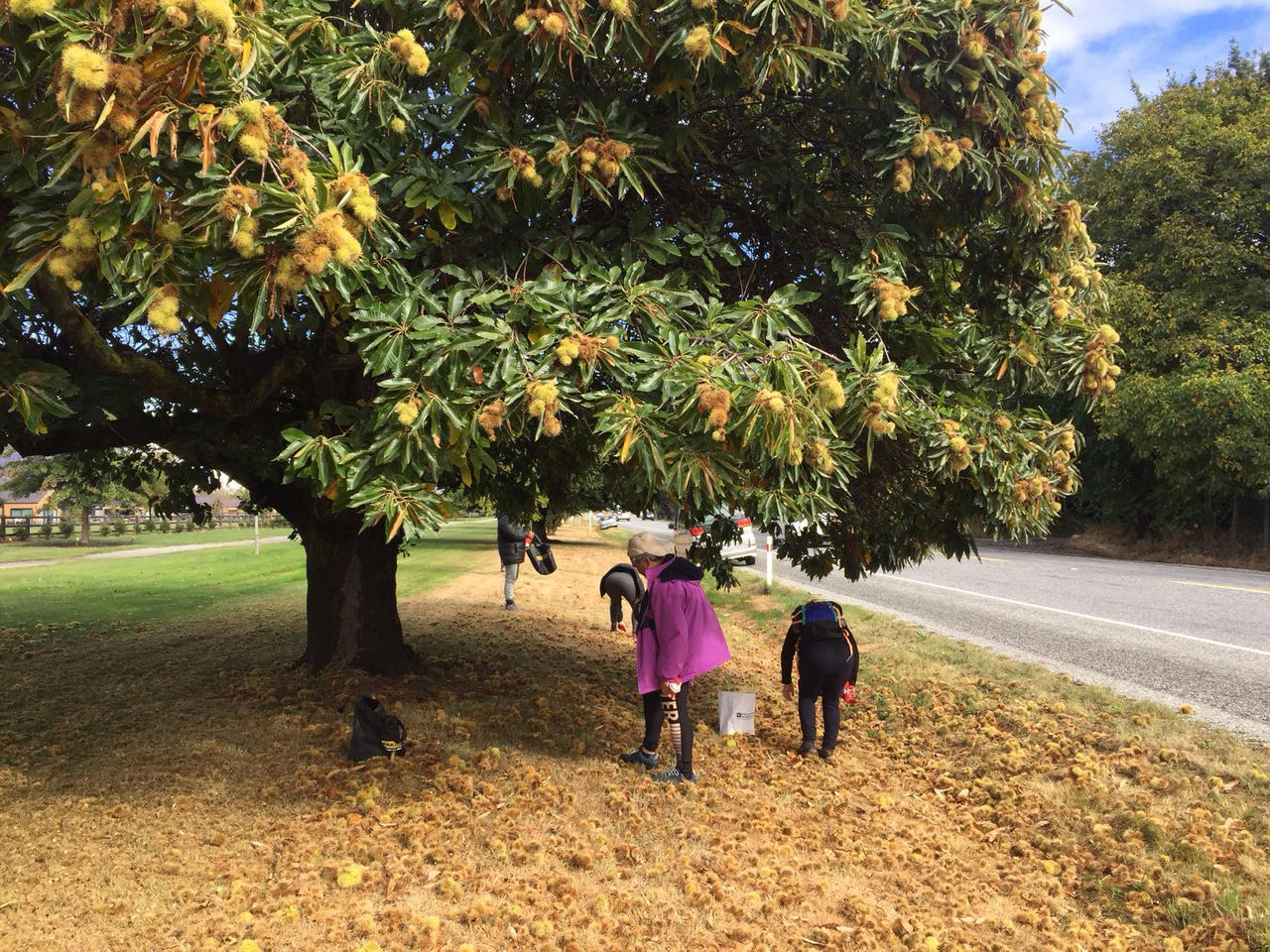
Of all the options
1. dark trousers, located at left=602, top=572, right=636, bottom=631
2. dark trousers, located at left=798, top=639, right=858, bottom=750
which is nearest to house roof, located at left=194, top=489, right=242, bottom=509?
dark trousers, located at left=602, top=572, right=636, bottom=631

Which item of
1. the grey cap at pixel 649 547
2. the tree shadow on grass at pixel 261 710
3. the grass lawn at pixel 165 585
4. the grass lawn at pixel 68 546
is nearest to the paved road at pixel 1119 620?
the grey cap at pixel 649 547

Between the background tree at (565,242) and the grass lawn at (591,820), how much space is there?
1.66m

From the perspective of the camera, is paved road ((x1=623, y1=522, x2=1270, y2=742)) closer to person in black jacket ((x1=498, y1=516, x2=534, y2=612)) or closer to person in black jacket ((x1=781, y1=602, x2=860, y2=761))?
person in black jacket ((x1=781, y1=602, x2=860, y2=761))

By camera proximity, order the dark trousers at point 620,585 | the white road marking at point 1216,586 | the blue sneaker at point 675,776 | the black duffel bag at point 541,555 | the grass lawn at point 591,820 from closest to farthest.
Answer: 1. the grass lawn at point 591,820
2. the blue sneaker at point 675,776
3. the dark trousers at point 620,585
4. the black duffel bag at point 541,555
5. the white road marking at point 1216,586

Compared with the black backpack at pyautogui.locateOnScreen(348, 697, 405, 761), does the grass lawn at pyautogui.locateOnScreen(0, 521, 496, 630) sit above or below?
below

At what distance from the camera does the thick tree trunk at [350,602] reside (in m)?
7.19

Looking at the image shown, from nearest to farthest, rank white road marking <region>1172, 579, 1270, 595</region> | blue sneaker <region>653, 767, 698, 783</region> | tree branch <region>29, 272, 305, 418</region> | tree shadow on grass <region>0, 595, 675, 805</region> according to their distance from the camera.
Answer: tree branch <region>29, 272, 305, 418</region>
tree shadow on grass <region>0, 595, 675, 805</region>
blue sneaker <region>653, 767, 698, 783</region>
white road marking <region>1172, 579, 1270, 595</region>

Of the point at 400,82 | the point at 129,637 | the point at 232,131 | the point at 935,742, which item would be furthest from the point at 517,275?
the point at 129,637

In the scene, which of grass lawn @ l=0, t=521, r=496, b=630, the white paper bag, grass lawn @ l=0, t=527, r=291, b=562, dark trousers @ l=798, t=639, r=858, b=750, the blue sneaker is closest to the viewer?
the blue sneaker

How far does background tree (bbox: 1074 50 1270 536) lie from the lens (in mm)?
21000

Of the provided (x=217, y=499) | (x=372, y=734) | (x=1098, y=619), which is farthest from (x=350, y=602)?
(x=217, y=499)

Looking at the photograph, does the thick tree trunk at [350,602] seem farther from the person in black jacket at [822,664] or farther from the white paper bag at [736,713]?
the person in black jacket at [822,664]

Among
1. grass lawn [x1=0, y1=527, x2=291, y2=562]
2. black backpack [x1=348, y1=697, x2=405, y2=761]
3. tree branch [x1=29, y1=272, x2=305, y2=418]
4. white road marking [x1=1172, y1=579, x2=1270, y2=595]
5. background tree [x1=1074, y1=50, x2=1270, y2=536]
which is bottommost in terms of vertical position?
grass lawn [x1=0, y1=527, x2=291, y2=562]

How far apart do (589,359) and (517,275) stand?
2.76 ft
